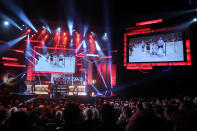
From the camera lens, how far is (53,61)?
53.1ft

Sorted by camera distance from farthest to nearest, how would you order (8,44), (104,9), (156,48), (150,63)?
(8,44) → (150,63) → (156,48) → (104,9)

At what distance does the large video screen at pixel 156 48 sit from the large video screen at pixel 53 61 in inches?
253

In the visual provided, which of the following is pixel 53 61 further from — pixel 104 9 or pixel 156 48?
pixel 156 48

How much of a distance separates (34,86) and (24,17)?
19.0 feet

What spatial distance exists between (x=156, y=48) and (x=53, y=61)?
31.9ft

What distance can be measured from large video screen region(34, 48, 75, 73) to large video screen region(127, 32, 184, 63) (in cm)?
642

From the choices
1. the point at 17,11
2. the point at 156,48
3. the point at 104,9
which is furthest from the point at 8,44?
the point at 156,48

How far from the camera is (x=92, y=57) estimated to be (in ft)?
59.1

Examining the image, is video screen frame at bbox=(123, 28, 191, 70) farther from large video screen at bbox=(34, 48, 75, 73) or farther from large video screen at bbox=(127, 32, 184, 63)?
large video screen at bbox=(34, 48, 75, 73)

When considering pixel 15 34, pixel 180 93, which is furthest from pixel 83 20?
pixel 180 93

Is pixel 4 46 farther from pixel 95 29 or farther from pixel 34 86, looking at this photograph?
pixel 95 29

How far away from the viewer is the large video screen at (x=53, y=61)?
16.0 m

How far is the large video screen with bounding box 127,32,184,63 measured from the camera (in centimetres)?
1128

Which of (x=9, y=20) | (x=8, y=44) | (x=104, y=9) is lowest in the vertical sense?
(x=8, y=44)
